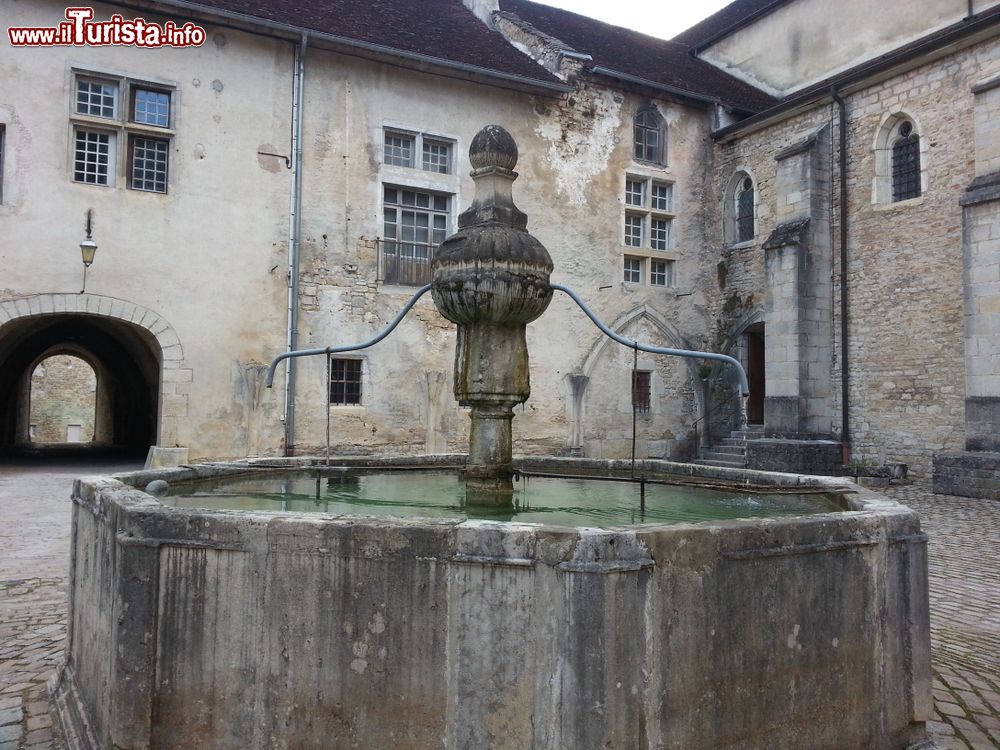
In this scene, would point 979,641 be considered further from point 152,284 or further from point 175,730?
point 152,284

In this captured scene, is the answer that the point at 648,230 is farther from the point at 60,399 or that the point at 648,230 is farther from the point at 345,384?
the point at 60,399

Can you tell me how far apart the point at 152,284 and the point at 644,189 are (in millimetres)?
10822

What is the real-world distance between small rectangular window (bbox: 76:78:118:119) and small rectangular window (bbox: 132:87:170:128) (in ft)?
1.01

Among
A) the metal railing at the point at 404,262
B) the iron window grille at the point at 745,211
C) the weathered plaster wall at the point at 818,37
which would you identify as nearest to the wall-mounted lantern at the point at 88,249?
the metal railing at the point at 404,262

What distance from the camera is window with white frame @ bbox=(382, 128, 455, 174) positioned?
15.7 m

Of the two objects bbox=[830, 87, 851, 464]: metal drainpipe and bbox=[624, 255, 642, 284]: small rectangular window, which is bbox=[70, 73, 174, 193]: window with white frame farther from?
bbox=[830, 87, 851, 464]: metal drainpipe

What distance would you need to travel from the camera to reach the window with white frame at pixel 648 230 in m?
18.3

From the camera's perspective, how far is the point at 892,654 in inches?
136

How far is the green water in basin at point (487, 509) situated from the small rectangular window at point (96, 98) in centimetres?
1015

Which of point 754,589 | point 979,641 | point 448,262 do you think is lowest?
point 979,641

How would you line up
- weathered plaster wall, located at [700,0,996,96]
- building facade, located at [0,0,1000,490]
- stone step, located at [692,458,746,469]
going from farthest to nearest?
stone step, located at [692,458,746,469], weathered plaster wall, located at [700,0,996,96], building facade, located at [0,0,1000,490]

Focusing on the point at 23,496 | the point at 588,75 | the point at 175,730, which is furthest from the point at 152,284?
the point at 175,730

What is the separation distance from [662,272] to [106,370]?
17125mm

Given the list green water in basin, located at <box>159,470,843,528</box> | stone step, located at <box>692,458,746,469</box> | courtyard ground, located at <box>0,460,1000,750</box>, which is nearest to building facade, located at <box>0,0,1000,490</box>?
stone step, located at <box>692,458,746,469</box>
